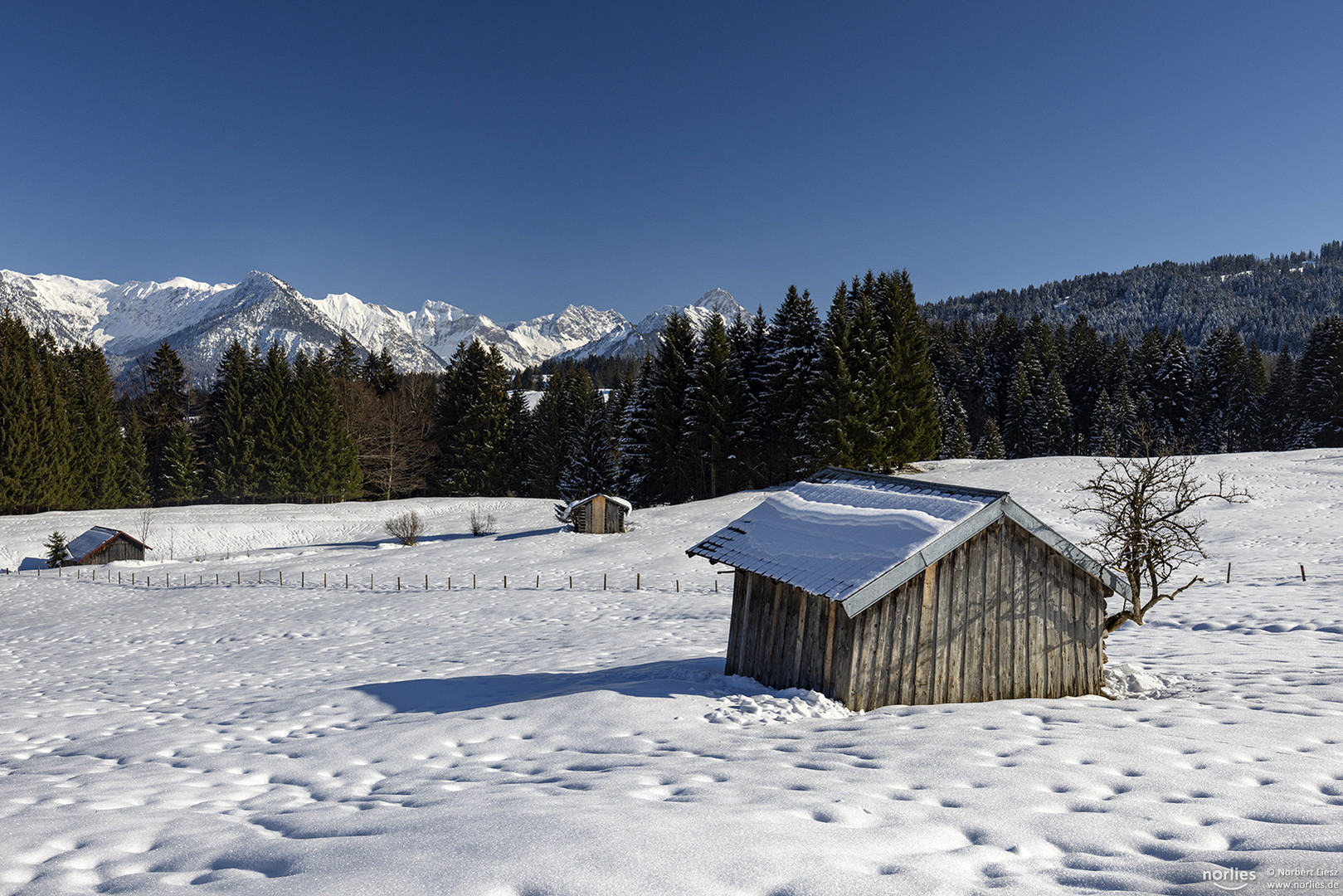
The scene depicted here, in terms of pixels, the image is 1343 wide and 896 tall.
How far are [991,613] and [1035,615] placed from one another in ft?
2.40

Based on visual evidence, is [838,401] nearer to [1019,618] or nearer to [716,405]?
[716,405]

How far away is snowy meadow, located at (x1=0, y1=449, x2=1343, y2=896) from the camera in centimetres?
417

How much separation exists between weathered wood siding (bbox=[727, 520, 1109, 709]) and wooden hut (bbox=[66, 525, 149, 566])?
4560 cm

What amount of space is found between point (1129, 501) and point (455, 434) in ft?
200

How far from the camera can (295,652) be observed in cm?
1861

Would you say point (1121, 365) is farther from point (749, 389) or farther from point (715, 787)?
point (715, 787)

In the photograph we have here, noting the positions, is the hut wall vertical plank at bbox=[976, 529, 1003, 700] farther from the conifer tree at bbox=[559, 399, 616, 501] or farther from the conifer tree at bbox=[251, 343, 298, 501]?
the conifer tree at bbox=[251, 343, 298, 501]

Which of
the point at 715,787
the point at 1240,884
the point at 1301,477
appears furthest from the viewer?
the point at 1301,477

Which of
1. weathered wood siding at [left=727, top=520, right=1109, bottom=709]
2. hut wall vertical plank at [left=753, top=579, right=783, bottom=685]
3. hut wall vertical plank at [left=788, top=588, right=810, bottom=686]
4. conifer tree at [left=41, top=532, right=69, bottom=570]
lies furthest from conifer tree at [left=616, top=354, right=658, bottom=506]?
weathered wood siding at [left=727, top=520, right=1109, bottom=709]

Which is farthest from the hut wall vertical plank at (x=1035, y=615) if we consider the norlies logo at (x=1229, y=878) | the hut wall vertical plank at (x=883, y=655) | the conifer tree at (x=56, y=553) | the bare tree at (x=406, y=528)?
the conifer tree at (x=56, y=553)

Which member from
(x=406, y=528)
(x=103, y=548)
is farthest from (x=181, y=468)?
(x=406, y=528)

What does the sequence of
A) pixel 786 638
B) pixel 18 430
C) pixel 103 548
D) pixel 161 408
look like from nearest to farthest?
pixel 786 638, pixel 103 548, pixel 18 430, pixel 161 408

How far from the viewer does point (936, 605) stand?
904cm

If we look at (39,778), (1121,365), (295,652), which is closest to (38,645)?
(295,652)
